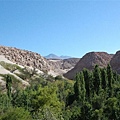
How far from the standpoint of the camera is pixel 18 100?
82.3m

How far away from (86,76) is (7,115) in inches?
1453

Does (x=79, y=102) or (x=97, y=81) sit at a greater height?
(x=97, y=81)

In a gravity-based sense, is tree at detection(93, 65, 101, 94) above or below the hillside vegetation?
above

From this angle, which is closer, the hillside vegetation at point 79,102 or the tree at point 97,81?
the hillside vegetation at point 79,102

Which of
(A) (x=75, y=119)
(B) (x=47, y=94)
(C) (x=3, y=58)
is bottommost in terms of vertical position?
(A) (x=75, y=119)

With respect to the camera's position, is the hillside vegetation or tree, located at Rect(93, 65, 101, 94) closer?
the hillside vegetation

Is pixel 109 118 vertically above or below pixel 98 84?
below

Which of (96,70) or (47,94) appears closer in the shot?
(47,94)

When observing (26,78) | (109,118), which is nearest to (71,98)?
(109,118)

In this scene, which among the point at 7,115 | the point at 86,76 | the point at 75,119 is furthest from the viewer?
the point at 86,76

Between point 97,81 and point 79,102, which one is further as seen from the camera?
point 97,81

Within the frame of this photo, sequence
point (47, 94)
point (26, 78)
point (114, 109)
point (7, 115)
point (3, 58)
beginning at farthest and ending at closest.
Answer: point (3, 58) < point (26, 78) < point (47, 94) < point (114, 109) < point (7, 115)

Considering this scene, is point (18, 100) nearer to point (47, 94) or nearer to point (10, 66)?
point (47, 94)

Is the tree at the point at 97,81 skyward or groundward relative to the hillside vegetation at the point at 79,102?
skyward
